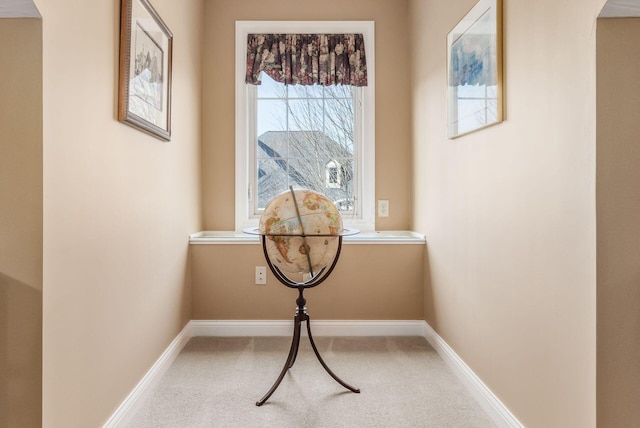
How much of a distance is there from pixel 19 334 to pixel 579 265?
5.54 feet

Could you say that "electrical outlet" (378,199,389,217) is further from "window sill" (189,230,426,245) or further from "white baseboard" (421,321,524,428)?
"white baseboard" (421,321,524,428)

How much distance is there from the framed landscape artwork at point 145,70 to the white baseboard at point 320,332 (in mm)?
1253

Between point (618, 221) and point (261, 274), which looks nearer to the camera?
point (618, 221)

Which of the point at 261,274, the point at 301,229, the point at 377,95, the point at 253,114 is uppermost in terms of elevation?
the point at 377,95

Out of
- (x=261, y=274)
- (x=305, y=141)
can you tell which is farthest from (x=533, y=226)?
(x=305, y=141)

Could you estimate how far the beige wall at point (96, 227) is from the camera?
1.23 m

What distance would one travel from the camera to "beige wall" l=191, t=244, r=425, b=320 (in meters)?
2.83

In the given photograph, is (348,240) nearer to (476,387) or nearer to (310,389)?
(310,389)

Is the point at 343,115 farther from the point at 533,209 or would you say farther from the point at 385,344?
the point at 533,209

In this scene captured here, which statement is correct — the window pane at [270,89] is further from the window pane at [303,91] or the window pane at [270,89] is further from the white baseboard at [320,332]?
the white baseboard at [320,332]

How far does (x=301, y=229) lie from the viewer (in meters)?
1.82

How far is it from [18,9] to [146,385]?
1649 millimetres

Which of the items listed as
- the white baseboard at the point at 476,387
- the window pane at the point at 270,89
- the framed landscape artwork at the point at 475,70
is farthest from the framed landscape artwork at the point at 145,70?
the white baseboard at the point at 476,387

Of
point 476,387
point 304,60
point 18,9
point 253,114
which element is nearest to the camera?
point 18,9
